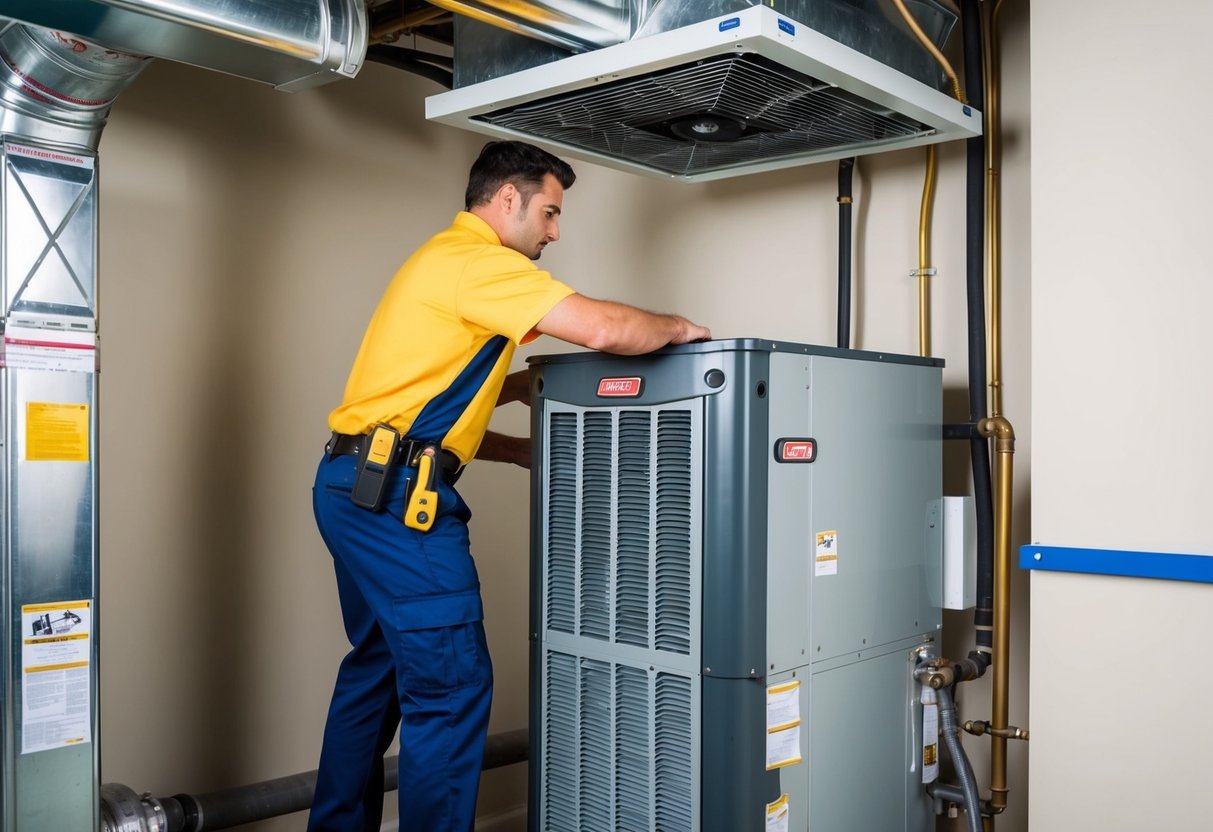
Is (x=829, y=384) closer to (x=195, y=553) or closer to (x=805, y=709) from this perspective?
(x=805, y=709)

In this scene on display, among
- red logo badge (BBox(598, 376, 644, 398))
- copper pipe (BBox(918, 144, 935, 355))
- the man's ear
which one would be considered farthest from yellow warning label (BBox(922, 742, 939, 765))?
the man's ear

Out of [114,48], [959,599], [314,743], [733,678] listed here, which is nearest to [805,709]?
[733,678]

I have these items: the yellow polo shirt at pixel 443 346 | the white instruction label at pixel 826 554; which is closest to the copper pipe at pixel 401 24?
the yellow polo shirt at pixel 443 346

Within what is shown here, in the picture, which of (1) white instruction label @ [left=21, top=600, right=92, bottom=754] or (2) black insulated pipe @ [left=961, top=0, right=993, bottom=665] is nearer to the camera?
(1) white instruction label @ [left=21, top=600, right=92, bottom=754]

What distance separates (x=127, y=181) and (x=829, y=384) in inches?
59.8

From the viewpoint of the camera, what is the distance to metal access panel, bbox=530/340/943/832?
1786 millimetres

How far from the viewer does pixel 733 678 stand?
1776 millimetres

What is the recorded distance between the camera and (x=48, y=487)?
186 centimetres

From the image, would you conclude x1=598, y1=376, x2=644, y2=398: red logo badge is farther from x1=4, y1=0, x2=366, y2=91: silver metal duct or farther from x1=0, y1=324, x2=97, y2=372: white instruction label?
x1=0, y1=324, x2=97, y2=372: white instruction label

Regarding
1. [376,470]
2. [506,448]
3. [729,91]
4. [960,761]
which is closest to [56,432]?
[376,470]

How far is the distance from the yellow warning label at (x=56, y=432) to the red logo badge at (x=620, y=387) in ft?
2.90

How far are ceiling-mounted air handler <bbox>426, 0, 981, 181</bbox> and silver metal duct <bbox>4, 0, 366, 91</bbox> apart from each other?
0.33 metres

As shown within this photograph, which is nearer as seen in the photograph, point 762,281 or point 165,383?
point 165,383

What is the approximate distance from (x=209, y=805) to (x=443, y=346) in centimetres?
113
